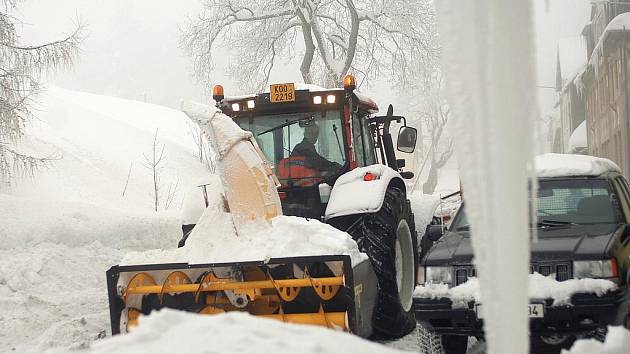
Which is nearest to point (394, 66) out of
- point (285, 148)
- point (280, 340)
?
point (285, 148)

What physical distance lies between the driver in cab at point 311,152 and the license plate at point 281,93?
1.22 ft

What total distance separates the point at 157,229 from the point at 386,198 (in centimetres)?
812

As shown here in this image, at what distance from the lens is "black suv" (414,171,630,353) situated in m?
5.00

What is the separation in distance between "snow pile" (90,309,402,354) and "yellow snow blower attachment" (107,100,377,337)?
2185mm

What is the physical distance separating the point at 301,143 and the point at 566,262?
9.67 ft

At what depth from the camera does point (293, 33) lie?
2395 cm

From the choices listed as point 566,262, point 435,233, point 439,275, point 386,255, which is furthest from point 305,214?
point 566,262

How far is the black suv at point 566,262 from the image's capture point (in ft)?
16.4

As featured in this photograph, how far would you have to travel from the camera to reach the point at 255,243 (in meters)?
5.50

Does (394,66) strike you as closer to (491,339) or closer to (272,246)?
(272,246)

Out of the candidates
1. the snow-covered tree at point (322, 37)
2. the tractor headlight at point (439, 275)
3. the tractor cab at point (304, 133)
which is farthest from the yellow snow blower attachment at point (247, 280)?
the snow-covered tree at point (322, 37)

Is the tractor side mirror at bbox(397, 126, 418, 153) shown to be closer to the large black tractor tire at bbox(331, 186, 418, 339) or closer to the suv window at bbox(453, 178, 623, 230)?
the large black tractor tire at bbox(331, 186, 418, 339)

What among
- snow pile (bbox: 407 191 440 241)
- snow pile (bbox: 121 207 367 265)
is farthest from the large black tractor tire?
snow pile (bbox: 407 191 440 241)

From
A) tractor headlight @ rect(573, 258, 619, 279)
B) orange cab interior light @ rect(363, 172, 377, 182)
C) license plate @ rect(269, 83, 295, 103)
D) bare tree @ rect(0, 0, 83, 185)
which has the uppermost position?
bare tree @ rect(0, 0, 83, 185)
